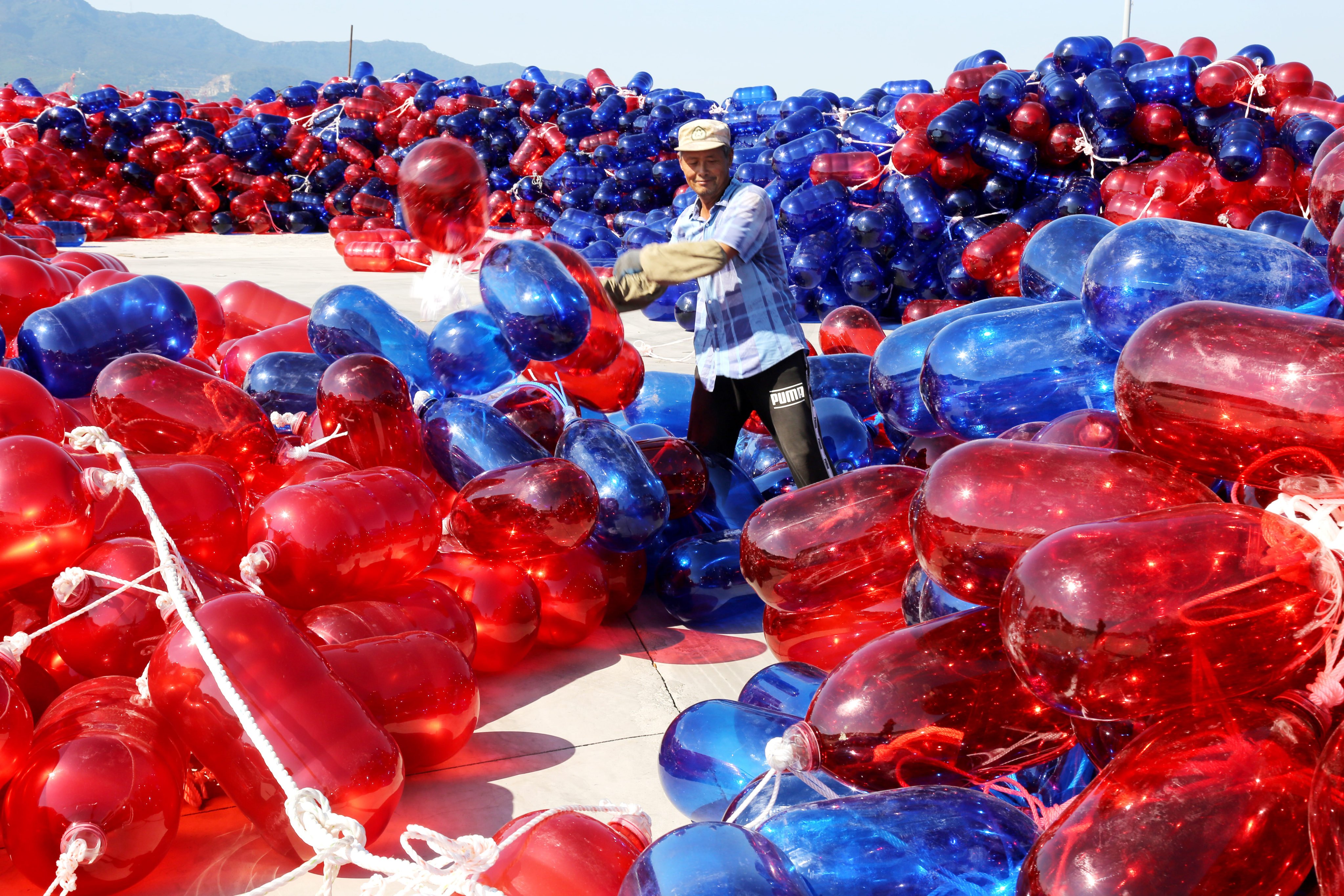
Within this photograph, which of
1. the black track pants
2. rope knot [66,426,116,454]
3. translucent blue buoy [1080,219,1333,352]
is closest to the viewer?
translucent blue buoy [1080,219,1333,352]

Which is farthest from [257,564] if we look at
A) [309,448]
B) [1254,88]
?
[1254,88]

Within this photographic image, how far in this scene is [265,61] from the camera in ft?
649

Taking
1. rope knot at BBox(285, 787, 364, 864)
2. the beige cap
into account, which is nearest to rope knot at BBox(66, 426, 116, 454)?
rope knot at BBox(285, 787, 364, 864)

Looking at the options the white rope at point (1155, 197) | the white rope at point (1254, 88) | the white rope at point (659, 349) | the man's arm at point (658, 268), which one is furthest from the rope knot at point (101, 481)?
the white rope at point (1254, 88)

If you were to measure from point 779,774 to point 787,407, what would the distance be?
196cm

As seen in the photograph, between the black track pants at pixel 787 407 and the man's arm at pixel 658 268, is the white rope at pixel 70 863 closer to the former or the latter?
the man's arm at pixel 658 268

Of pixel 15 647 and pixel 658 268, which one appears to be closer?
pixel 15 647

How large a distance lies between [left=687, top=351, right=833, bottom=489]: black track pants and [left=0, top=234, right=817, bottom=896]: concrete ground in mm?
574

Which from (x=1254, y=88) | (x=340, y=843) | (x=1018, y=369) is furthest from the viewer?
(x=1254, y=88)

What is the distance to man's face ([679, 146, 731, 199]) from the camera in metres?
3.45

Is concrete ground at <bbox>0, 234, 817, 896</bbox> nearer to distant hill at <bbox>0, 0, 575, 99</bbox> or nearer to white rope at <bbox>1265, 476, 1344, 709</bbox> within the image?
A: white rope at <bbox>1265, 476, 1344, 709</bbox>

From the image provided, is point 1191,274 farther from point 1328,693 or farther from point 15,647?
point 15,647

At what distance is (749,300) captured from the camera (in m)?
3.50

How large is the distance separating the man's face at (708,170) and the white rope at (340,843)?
2.23m
